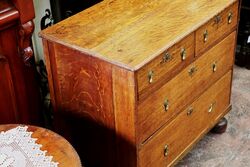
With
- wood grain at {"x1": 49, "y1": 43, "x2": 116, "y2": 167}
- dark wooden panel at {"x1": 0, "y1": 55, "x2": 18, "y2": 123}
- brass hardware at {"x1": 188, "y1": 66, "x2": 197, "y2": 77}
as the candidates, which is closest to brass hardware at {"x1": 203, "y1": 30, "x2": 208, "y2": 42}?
brass hardware at {"x1": 188, "y1": 66, "x2": 197, "y2": 77}

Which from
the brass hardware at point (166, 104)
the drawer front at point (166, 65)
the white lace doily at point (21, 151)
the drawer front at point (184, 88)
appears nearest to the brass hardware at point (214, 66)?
the drawer front at point (184, 88)

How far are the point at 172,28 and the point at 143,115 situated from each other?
34 centimetres

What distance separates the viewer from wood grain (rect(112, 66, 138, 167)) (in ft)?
5.11

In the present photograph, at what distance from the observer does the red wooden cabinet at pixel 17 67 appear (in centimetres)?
167

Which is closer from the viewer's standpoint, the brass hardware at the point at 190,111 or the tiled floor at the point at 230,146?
the brass hardware at the point at 190,111

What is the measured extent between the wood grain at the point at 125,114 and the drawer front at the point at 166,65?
0.12ft

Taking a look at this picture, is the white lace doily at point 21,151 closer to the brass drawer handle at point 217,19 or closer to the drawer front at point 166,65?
the drawer front at point 166,65

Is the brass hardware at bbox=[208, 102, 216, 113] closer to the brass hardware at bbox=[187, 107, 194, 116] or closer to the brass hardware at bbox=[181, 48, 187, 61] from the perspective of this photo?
the brass hardware at bbox=[187, 107, 194, 116]

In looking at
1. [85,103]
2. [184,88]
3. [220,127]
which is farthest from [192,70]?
[220,127]

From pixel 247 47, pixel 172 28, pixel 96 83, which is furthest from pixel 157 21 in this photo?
pixel 247 47

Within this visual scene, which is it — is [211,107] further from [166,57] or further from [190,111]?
[166,57]

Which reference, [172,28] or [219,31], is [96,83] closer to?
[172,28]

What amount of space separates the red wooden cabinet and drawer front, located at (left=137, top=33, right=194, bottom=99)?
46cm

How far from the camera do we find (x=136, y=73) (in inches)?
60.1
